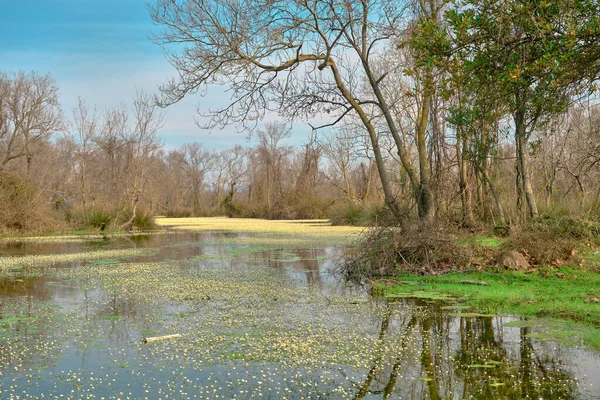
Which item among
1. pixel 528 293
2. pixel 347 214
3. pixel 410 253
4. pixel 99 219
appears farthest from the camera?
pixel 347 214

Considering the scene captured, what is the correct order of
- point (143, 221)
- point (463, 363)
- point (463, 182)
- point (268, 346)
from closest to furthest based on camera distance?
1. point (463, 363)
2. point (268, 346)
3. point (463, 182)
4. point (143, 221)

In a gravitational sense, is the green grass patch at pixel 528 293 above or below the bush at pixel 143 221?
below

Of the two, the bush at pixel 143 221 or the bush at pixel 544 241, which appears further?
the bush at pixel 143 221

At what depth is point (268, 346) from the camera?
499 centimetres

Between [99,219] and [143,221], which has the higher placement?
[99,219]

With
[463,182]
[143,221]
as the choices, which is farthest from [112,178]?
[463,182]

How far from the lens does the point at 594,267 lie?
8.51 meters

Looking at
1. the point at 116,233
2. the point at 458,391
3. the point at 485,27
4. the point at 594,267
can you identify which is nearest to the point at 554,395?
the point at 458,391

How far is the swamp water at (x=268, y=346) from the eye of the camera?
3850mm

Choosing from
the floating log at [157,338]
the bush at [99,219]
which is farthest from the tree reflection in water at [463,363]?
the bush at [99,219]

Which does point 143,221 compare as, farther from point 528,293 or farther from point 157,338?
point 528,293

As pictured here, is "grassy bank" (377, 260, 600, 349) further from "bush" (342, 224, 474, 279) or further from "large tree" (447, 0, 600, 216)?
"large tree" (447, 0, 600, 216)

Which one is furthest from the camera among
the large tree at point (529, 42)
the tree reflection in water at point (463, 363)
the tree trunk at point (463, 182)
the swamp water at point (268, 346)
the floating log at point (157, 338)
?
the tree trunk at point (463, 182)

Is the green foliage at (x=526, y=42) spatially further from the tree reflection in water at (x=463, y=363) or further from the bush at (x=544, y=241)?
the bush at (x=544, y=241)
